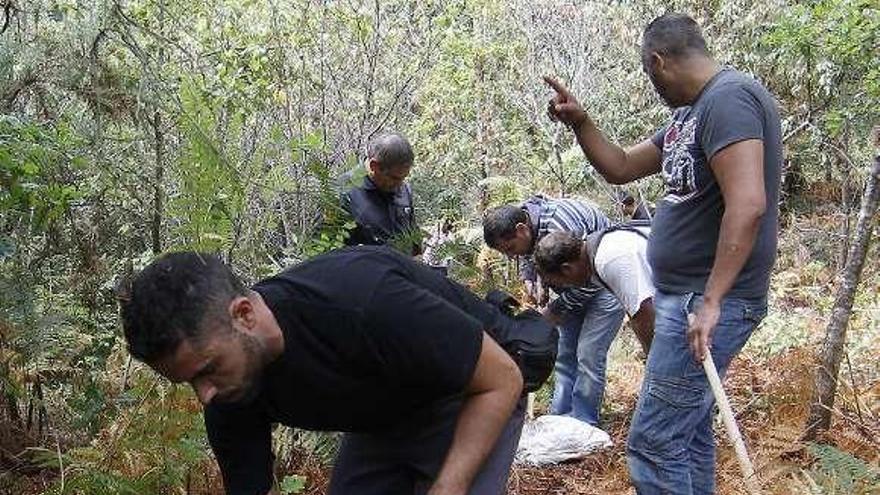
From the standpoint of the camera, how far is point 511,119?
1234 cm

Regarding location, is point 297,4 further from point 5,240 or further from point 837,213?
point 837,213

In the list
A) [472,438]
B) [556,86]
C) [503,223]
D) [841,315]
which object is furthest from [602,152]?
[472,438]

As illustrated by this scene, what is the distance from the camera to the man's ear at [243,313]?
1955 millimetres

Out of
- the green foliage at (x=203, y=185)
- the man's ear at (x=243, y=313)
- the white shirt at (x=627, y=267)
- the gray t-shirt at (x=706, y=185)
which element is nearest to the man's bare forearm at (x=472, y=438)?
the man's ear at (x=243, y=313)

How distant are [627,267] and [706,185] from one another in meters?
0.80

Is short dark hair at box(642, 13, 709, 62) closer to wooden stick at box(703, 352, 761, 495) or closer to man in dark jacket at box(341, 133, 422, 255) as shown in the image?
wooden stick at box(703, 352, 761, 495)

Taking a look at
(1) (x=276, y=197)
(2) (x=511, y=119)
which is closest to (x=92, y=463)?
(1) (x=276, y=197)

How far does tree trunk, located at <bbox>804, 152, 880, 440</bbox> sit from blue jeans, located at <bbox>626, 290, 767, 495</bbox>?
49.4 inches

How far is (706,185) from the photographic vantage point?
3.09m

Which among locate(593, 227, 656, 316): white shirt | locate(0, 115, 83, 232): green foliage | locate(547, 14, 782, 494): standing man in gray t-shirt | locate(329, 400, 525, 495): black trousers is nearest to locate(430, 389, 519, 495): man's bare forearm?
locate(329, 400, 525, 495): black trousers

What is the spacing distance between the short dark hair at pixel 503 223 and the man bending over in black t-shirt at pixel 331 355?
2.42 m

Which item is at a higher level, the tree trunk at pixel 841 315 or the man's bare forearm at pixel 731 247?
the man's bare forearm at pixel 731 247

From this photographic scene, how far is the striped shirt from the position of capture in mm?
4957

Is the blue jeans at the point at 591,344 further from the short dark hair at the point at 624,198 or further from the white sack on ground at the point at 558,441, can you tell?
the short dark hair at the point at 624,198
